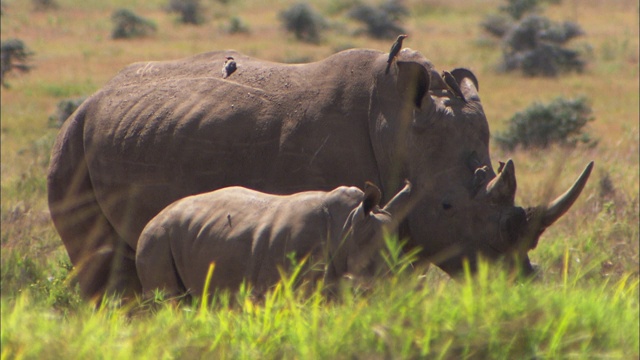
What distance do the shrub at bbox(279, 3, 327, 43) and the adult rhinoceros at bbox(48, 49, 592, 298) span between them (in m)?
28.8

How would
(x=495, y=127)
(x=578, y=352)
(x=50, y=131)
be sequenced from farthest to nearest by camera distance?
1. (x=495, y=127)
2. (x=50, y=131)
3. (x=578, y=352)

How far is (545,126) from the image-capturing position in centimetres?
1811

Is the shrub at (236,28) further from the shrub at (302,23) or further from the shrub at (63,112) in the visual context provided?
the shrub at (63,112)

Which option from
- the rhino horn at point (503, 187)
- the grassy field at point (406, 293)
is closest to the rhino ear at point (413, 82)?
the rhino horn at point (503, 187)

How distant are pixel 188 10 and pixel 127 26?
6.95 meters

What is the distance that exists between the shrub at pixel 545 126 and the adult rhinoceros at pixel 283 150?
10.8 metres

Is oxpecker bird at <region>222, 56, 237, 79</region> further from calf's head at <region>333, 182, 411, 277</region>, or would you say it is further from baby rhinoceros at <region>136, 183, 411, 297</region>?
calf's head at <region>333, 182, 411, 277</region>

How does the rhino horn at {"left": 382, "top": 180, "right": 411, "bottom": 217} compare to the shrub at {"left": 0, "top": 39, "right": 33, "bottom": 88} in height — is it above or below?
above

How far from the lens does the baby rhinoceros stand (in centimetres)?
518

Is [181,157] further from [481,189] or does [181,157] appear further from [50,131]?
[50,131]

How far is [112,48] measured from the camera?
101ft

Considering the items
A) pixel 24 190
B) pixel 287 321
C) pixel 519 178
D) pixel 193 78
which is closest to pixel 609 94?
pixel 519 178

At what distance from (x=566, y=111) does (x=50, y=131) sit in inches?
307

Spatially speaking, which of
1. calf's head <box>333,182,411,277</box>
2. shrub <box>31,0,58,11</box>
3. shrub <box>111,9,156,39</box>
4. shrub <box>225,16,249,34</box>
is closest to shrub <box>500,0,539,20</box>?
shrub <box>225,16,249,34</box>
